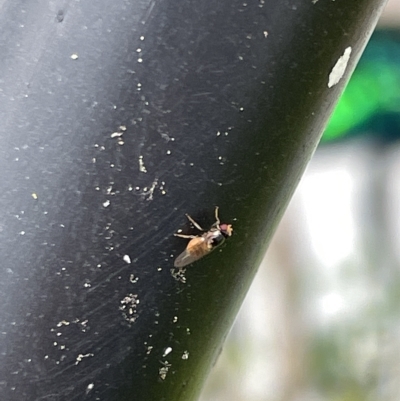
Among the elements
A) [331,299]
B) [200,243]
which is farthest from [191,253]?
[331,299]

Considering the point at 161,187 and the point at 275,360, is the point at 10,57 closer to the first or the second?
the point at 161,187

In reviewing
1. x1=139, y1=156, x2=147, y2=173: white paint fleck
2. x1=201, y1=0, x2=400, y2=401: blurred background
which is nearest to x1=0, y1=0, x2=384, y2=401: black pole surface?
x1=139, y1=156, x2=147, y2=173: white paint fleck

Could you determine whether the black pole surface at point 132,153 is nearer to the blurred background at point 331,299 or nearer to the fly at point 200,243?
the fly at point 200,243

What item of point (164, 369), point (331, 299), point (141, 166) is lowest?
point (331, 299)

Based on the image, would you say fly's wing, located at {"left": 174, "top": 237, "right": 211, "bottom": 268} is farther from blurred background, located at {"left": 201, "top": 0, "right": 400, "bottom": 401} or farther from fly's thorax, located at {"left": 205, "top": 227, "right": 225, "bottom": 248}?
blurred background, located at {"left": 201, "top": 0, "right": 400, "bottom": 401}

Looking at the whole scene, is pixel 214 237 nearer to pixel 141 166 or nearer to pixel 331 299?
pixel 141 166
